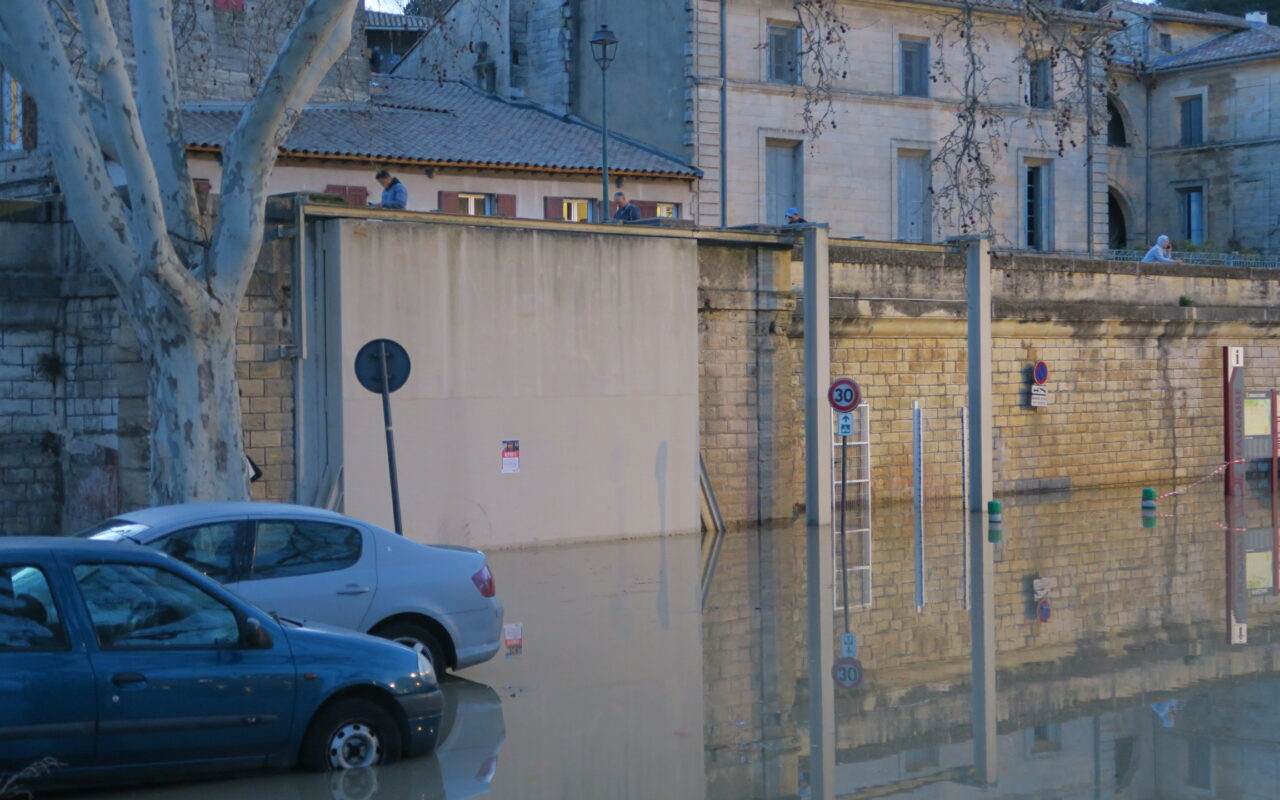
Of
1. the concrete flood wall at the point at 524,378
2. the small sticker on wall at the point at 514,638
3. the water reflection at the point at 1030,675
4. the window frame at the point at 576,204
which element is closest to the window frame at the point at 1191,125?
the window frame at the point at 576,204

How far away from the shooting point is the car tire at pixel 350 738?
907cm

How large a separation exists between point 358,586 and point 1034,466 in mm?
20005

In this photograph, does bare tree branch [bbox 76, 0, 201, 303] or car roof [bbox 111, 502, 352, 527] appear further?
bare tree branch [bbox 76, 0, 201, 303]

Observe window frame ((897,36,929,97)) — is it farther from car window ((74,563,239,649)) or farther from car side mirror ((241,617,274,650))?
car window ((74,563,239,649))

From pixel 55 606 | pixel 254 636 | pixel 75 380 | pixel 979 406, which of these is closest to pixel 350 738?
pixel 254 636

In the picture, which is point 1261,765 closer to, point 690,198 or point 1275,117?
point 690,198

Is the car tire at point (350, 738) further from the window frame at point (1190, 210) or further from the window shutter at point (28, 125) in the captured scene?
the window frame at point (1190, 210)

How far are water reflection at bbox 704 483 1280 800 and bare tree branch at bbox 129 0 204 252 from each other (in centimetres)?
630

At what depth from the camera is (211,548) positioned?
10.9m

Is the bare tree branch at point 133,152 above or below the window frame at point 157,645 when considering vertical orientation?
above

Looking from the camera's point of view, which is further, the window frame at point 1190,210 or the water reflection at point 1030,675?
the window frame at point 1190,210

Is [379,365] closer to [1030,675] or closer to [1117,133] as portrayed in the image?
[1030,675]

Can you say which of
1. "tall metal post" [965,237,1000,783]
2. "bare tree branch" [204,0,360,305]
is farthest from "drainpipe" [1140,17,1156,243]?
"bare tree branch" [204,0,360,305]

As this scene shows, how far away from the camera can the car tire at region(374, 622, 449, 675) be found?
11.5 meters
